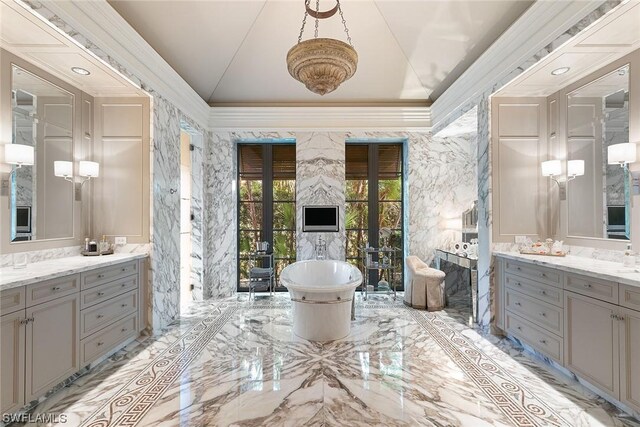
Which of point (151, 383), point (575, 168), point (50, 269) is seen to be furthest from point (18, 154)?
point (575, 168)

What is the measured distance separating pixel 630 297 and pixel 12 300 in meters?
4.02

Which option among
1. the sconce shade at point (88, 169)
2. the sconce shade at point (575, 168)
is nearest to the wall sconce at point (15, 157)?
the sconce shade at point (88, 169)

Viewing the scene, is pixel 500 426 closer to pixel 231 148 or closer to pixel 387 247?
pixel 387 247

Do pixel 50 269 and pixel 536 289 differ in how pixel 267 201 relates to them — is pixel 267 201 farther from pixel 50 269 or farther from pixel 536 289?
pixel 536 289

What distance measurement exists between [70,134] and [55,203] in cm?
75

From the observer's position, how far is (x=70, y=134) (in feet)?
10.0

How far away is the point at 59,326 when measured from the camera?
7.26ft

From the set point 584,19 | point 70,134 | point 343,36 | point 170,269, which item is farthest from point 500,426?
point 70,134

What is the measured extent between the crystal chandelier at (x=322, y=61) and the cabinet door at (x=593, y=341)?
272 centimetres

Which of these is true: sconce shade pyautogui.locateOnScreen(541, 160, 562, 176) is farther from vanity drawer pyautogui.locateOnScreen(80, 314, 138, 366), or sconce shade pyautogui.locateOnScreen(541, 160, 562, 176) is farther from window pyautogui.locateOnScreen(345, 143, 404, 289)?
vanity drawer pyautogui.locateOnScreen(80, 314, 138, 366)

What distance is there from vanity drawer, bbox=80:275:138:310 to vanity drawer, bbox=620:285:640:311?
4071 mm

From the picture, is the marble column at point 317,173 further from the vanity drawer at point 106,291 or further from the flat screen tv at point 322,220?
the vanity drawer at point 106,291

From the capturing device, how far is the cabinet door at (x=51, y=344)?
6.51 feet

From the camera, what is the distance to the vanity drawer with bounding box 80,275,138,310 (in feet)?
8.14
